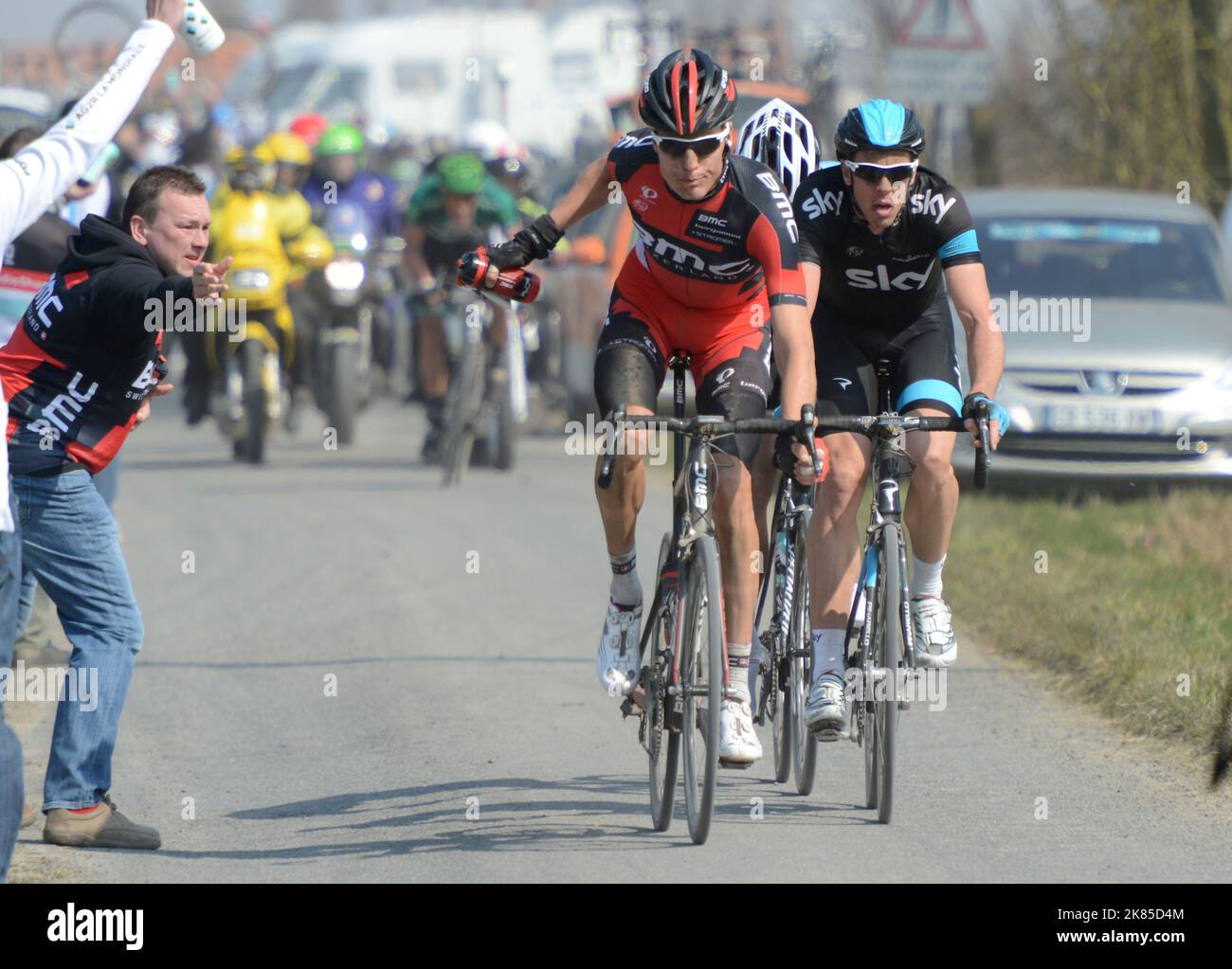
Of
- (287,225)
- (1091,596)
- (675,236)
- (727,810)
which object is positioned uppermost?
(287,225)

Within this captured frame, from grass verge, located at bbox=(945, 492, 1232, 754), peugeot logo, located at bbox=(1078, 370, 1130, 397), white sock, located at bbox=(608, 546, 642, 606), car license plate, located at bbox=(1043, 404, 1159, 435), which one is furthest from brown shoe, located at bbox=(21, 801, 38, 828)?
peugeot logo, located at bbox=(1078, 370, 1130, 397)

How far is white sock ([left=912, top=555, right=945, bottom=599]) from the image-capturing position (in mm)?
7230

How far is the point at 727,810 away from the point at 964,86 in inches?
363

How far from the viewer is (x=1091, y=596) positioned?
10.2 metres

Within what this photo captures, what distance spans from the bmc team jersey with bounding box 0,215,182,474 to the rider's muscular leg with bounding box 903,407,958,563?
228cm

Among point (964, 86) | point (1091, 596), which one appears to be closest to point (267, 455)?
point (964, 86)

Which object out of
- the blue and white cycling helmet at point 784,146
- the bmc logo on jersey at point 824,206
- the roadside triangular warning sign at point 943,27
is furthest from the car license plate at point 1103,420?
the bmc logo on jersey at point 824,206

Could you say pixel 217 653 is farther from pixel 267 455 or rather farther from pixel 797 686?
pixel 267 455

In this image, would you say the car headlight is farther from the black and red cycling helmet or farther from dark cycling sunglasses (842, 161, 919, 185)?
the black and red cycling helmet

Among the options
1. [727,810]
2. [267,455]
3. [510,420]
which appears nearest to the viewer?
[727,810]

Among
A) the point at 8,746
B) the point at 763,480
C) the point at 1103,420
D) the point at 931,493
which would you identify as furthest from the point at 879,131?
the point at 1103,420

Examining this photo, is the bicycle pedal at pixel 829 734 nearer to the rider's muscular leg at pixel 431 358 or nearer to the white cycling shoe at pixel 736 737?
the white cycling shoe at pixel 736 737

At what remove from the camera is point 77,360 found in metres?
6.46

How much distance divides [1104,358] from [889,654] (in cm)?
686
